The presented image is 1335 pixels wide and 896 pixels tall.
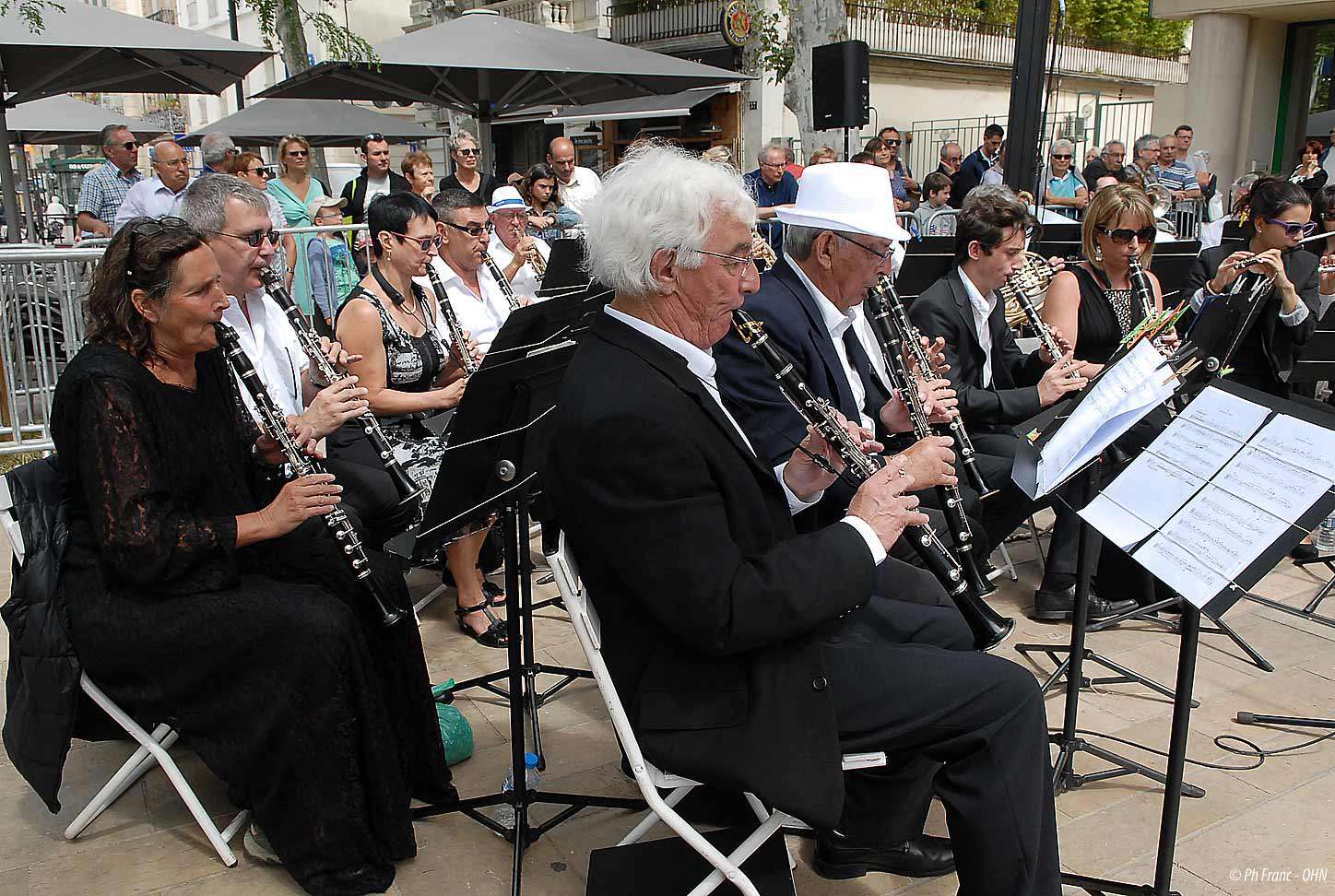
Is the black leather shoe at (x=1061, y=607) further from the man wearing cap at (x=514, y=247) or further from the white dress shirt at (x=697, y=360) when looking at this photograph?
the man wearing cap at (x=514, y=247)

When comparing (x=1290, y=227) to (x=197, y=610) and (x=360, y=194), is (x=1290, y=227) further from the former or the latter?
(x=360, y=194)

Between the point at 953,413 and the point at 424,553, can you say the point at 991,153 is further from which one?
the point at 424,553

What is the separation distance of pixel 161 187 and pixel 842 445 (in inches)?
327

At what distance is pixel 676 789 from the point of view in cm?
231

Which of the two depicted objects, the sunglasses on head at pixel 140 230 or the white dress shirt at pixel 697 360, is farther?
the sunglasses on head at pixel 140 230

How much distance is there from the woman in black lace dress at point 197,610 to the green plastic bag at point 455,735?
503 mm

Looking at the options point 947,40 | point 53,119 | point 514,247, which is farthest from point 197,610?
point 947,40

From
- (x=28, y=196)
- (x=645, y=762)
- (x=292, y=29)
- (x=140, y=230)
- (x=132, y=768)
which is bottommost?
(x=132, y=768)

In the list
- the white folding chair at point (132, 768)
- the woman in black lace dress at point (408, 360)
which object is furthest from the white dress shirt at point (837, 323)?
the white folding chair at point (132, 768)

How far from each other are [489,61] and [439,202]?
439 centimetres

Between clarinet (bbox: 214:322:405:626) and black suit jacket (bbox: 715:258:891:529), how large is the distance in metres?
1.18

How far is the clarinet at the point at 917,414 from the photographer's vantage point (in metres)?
3.29

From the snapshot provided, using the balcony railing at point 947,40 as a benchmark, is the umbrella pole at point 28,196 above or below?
below

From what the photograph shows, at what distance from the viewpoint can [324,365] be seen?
11.7ft
